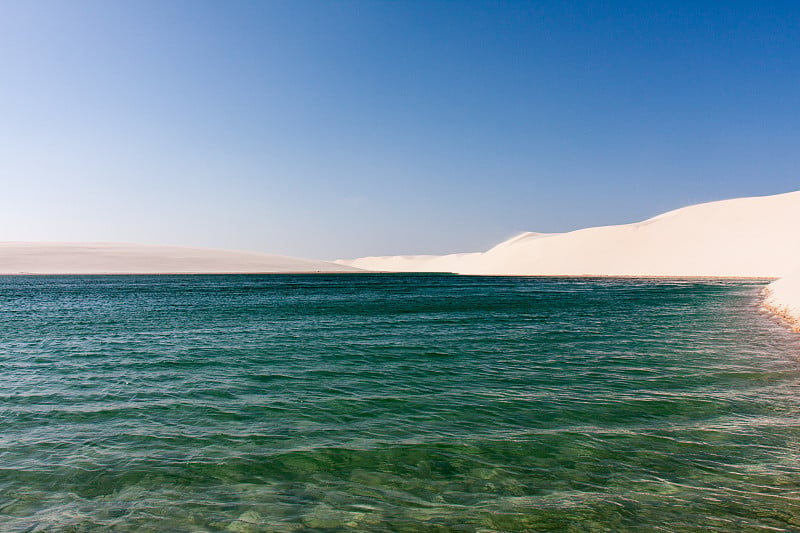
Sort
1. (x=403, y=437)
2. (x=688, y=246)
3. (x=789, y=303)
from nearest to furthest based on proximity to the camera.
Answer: (x=403, y=437) → (x=789, y=303) → (x=688, y=246)

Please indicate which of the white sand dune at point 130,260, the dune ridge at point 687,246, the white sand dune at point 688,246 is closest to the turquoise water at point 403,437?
the dune ridge at point 687,246

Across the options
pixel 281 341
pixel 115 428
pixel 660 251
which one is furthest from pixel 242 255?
pixel 115 428

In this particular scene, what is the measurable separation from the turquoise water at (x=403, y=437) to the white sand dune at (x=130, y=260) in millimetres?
135513

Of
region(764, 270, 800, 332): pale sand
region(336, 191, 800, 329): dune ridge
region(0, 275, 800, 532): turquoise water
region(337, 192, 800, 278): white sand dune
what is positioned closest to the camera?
region(0, 275, 800, 532): turquoise water

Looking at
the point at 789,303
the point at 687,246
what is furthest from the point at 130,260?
the point at 789,303

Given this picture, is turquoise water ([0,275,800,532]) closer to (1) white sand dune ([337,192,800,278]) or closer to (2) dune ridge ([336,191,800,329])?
(2) dune ridge ([336,191,800,329])

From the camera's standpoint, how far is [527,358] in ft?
58.9

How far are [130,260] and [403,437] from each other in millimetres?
159644

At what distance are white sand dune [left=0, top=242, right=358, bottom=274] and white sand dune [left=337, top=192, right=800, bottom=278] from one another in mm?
80369

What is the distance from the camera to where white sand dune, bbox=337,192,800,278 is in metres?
100

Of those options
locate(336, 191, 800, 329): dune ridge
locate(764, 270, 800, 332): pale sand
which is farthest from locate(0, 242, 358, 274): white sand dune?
locate(764, 270, 800, 332): pale sand

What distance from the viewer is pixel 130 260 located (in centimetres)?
14625

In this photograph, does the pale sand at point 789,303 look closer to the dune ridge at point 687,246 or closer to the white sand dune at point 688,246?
the dune ridge at point 687,246

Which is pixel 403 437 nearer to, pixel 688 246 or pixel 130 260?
pixel 688 246
